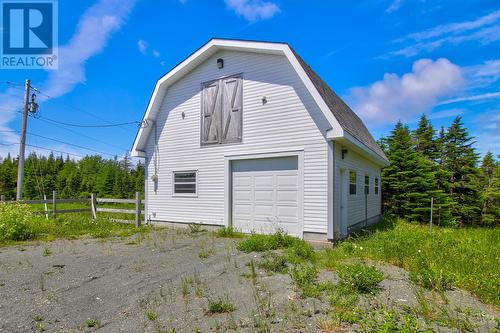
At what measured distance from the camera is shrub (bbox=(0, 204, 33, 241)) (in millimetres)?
8688

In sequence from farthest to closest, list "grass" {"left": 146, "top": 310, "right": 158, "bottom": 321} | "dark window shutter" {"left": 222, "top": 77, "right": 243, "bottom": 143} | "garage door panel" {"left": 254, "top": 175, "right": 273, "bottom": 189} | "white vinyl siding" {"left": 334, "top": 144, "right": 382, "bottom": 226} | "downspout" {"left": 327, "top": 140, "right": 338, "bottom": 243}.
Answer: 1. "dark window shutter" {"left": 222, "top": 77, "right": 243, "bottom": 143}
2. "garage door panel" {"left": 254, "top": 175, "right": 273, "bottom": 189}
3. "white vinyl siding" {"left": 334, "top": 144, "right": 382, "bottom": 226}
4. "downspout" {"left": 327, "top": 140, "right": 338, "bottom": 243}
5. "grass" {"left": 146, "top": 310, "right": 158, "bottom": 321}

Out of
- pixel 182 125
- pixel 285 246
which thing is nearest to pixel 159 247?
pixel 285 246

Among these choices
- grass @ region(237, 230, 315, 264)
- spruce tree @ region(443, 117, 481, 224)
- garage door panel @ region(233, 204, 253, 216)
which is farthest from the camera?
spruce tree @ region(443, 117, 481, 224)

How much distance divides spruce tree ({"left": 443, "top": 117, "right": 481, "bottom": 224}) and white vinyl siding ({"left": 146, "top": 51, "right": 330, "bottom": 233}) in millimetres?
18966

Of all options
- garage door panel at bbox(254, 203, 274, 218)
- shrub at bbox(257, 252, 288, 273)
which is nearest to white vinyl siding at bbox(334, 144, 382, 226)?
garage door panel at bbox(254, 203, 274, 218)

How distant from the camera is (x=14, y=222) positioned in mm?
8914

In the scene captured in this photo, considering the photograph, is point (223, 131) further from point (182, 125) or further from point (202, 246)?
point (202, 246)

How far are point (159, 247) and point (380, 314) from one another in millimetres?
5959

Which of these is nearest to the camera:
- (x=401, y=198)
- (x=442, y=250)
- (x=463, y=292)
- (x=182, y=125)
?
(x=463, y=292)

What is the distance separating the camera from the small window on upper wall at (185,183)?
35.4ft

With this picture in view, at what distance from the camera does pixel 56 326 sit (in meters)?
3.47

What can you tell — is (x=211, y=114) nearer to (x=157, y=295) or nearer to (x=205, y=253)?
(x=205, y=253)

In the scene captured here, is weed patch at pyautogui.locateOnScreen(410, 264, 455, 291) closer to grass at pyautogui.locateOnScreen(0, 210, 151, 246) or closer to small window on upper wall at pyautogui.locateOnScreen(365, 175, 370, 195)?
small window on upper wall at pyautogui.locateOnScreen(365, 175, 370, 195)

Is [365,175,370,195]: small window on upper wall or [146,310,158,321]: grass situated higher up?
[365,175,370,195]: small window on upper wall
